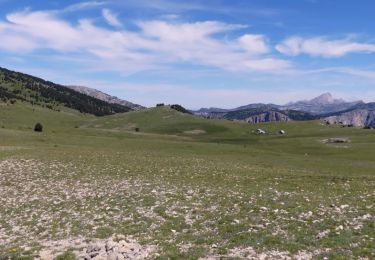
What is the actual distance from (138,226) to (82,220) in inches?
161

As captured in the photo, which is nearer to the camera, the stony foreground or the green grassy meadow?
the stony foreground

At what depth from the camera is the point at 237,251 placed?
17984mm

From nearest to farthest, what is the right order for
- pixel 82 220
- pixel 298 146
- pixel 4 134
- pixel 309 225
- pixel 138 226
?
pixel 309 225
pixel 138 226
pixel 82 220
pixel 4 134
pixel 298 146

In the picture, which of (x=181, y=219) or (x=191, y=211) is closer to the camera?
(x=181, y=219)

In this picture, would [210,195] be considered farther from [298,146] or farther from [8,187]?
[298,146]

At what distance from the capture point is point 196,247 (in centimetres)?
1869

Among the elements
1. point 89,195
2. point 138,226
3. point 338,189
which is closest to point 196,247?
point 138,226

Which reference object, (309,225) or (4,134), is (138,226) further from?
(4,134)

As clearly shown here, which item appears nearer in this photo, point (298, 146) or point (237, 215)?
point (237, 215)

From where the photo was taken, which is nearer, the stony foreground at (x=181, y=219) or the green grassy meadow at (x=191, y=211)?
the stony foreground at (x=181, y=219)

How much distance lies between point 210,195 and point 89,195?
955cm

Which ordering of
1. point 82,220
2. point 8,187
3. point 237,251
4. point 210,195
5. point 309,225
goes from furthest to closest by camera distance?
point 8,187 < point 210,195 < point 82,220 < point 309,225 < point 237,251

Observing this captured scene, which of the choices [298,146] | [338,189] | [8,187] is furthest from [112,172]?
[298,146]

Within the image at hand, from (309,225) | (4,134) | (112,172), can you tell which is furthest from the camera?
(4,134)
